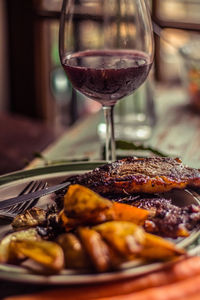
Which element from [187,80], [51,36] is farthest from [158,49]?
[187,80]

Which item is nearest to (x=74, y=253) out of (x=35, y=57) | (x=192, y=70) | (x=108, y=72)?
(x=108, y=72)

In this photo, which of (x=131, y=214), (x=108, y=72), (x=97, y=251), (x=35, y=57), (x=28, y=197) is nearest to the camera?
(x=97, y=251)

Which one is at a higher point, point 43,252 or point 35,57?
point 43,252

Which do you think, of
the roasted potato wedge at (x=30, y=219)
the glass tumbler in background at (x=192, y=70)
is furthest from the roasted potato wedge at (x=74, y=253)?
the glass tumbler in background at (x=192, y=70)

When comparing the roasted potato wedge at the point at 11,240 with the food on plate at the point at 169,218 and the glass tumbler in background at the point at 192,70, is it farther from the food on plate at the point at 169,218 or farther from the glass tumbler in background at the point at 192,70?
the glass tumbler in background at the point at 192,70

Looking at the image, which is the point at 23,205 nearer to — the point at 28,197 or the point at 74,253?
the point at 28,197

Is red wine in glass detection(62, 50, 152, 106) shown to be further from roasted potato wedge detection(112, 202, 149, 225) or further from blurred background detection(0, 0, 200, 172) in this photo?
blurred background detection(0, 0, 200, 172)

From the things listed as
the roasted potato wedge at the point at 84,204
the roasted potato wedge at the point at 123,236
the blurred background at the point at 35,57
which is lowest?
the blurred background at the point at 35,57

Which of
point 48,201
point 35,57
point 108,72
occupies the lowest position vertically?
point 35,57
